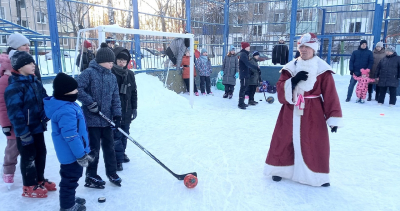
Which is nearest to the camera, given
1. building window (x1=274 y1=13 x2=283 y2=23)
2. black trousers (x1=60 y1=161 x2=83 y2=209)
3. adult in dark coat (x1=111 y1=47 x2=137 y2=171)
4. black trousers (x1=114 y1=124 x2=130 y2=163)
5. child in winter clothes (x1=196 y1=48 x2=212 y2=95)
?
black trousers (x1=60 y1=161 x2=83 y2=209)

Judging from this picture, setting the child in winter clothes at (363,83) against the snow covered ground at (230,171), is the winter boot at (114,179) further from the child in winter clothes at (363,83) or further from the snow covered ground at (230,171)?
the child in winter clothes at (363,83)

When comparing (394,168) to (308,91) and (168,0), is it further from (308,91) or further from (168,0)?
(168,0)

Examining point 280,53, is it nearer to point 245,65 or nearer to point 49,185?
point 245,65

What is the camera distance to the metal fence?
6.10 meters

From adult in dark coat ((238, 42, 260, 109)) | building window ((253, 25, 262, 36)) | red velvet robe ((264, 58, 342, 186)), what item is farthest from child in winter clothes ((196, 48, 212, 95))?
red velvet robe ((264, 58, 342, 186))

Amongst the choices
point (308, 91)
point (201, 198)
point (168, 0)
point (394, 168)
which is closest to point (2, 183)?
point (201, 198)

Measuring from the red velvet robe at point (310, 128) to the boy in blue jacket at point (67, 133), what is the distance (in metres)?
2.07

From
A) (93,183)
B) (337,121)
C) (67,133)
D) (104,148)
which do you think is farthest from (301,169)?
(67,133)

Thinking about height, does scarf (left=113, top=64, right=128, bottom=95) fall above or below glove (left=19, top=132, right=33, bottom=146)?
above

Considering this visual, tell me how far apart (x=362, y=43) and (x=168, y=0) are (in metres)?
6.70

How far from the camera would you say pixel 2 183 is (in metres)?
3.14

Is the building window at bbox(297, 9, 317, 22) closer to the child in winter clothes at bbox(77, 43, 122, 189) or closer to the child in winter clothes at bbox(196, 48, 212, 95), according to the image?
the child in winter clothes at bbox(196, 48, 212, 95)

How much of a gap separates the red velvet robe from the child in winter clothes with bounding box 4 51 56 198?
8.31 ft

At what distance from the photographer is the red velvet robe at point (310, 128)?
9.68 ft
